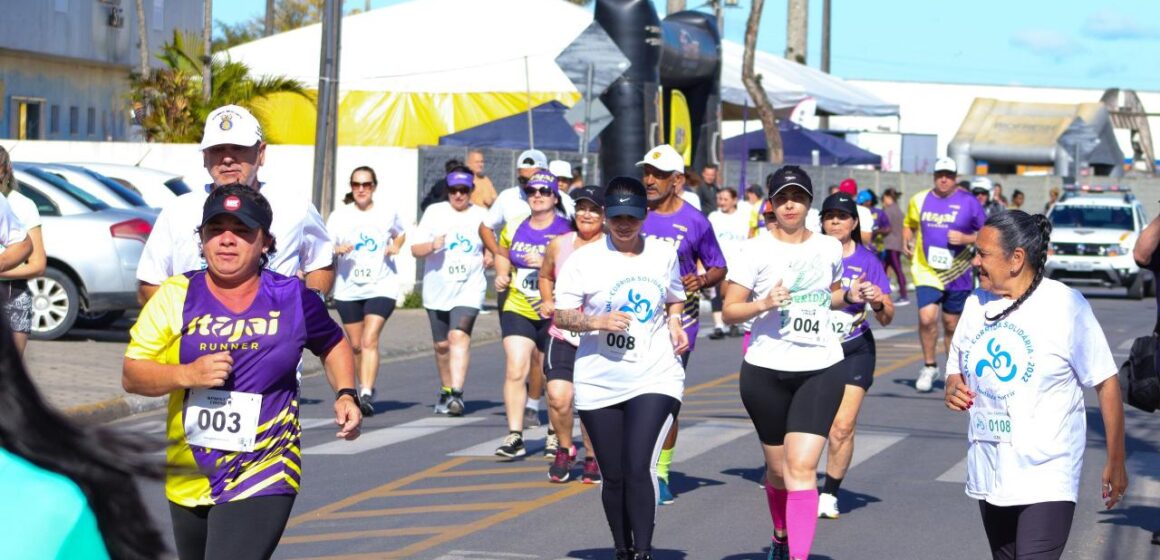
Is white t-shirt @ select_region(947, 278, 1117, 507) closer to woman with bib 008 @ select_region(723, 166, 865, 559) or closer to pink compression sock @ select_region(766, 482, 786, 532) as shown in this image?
woman with bib 008 @ select_region(723, 166, 865, 559)

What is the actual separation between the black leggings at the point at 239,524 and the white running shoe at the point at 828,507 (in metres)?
4.97

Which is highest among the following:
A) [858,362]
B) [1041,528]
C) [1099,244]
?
[1099,244]

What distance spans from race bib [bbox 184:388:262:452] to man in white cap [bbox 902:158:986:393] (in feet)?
36.7

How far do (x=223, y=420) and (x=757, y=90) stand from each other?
110ft

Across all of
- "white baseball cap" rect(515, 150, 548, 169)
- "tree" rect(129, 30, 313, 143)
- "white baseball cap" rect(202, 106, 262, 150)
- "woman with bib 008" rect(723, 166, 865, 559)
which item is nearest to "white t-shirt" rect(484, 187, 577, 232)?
"white baseball cap" rect(515, 150, 548, 169)

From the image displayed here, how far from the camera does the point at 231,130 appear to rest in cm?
661

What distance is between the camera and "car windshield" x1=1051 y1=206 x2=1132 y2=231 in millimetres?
33406

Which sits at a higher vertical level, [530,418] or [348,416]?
[348,416]

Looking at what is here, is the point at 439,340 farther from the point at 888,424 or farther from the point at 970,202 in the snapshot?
the point at 970,202

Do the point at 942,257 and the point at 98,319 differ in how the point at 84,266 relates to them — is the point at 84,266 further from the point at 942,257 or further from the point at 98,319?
the point at 942,257

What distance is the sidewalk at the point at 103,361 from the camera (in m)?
13.8

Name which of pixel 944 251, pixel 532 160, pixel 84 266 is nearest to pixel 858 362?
pixel 532 160

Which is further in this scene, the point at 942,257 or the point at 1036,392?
the point at 942,257

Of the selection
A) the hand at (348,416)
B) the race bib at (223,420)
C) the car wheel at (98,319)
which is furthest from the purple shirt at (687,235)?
the car wheel at (98,319)
